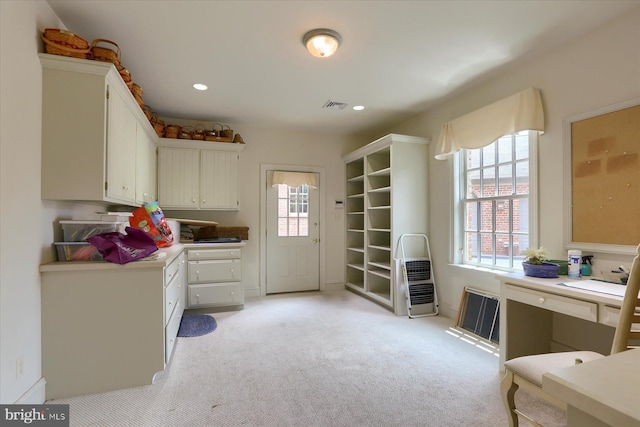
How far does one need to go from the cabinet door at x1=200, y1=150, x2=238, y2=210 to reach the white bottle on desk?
3.82m

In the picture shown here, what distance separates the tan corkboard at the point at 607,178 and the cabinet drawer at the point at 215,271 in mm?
3601

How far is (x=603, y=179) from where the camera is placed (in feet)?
7.44

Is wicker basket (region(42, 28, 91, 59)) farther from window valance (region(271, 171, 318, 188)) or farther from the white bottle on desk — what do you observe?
the white bottle on desk

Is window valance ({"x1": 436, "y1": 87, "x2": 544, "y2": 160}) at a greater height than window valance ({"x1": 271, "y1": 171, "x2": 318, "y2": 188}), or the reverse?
window valance ({"x1": 436, "y1": 87, "x2": 544, "y2": 160})

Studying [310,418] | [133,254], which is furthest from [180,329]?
[310,418]

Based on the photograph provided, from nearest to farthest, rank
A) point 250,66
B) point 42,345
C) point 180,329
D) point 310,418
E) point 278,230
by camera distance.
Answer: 1. point 310,418
2. point 42,345
3. point 250,66
4. point 180,329
5. point 278,230

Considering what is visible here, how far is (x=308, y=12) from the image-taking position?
2.13 meters

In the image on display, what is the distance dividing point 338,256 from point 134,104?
367 centimetres

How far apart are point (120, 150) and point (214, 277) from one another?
199cm

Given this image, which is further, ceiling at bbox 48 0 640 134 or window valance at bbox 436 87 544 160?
window valance at bbox 436 87 544 160

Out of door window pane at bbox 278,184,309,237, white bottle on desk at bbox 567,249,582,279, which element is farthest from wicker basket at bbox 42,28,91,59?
white bottle on desk at bbox 567,249,582,279

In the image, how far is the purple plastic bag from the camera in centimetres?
215

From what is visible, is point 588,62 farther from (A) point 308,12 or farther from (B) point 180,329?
(B) point 180,329

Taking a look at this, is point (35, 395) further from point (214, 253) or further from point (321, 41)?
point (321, 41)
